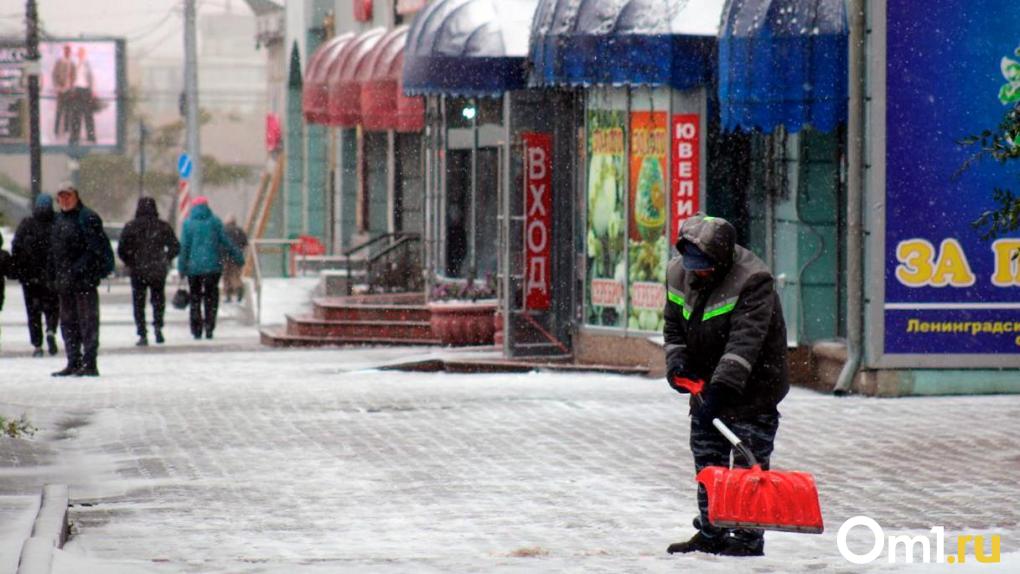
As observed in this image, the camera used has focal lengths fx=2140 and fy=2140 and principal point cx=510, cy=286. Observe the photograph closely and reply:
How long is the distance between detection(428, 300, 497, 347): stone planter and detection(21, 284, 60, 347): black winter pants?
14.1ft

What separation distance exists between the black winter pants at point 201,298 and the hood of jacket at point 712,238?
62.1ft

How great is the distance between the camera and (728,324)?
8.93 meters

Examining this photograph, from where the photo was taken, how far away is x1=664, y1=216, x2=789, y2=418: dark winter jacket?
8.80m

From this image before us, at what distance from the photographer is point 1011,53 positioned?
1667 centimetres

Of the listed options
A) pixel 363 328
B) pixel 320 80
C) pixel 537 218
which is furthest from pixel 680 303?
pixel 320 80

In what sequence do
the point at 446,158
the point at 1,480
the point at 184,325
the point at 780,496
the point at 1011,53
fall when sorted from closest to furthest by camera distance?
1. the point at 780,496
2. the point at 1,480
3. the point at 1011,53
4. the point at 446,158
5. the point at 184,325

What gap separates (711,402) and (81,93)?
2490 inches

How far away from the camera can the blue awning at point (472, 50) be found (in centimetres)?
2347

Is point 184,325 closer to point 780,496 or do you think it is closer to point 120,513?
point 120,513

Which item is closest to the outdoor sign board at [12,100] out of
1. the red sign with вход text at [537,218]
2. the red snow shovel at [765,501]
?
the red sign with вход text at [537,218]

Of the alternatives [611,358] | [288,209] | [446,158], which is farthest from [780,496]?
[288,209]

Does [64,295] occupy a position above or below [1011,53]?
below

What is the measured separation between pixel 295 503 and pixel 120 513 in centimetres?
92

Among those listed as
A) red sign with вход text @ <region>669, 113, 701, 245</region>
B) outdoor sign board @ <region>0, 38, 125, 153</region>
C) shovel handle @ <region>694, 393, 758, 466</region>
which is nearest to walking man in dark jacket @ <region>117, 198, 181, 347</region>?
red sign with вход text @ <region>669, 113, 701, 245</region>
